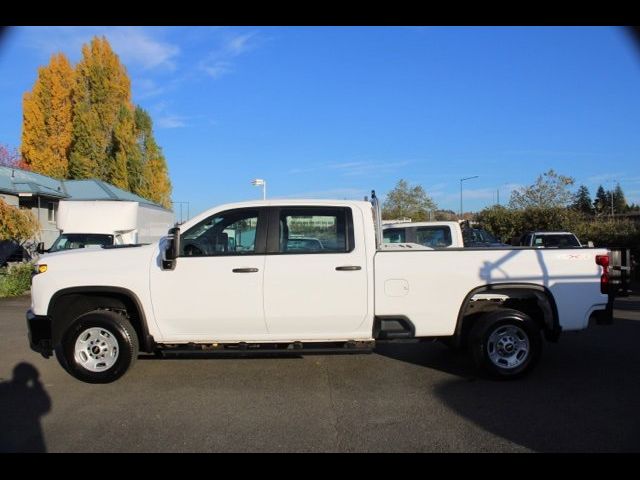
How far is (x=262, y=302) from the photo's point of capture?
5.93 m

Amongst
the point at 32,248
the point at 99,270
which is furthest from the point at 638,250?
the point at 32,248

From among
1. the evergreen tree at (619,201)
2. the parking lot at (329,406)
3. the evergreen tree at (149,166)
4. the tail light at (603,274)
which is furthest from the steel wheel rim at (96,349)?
the evergreen tree at (619,201)

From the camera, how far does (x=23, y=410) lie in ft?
17.3

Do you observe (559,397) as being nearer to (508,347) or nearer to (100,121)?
(508,347)

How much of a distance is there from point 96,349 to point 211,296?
4.74ft

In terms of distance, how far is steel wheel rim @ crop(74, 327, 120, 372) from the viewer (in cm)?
605

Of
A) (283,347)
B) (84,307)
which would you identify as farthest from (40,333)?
(283,347)

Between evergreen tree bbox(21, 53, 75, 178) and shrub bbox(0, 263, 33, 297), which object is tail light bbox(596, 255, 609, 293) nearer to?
shrub bbox(0, 263, 33, 297)

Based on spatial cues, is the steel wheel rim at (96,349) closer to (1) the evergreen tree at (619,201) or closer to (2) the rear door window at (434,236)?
(2) the rear door window at (434,236)
